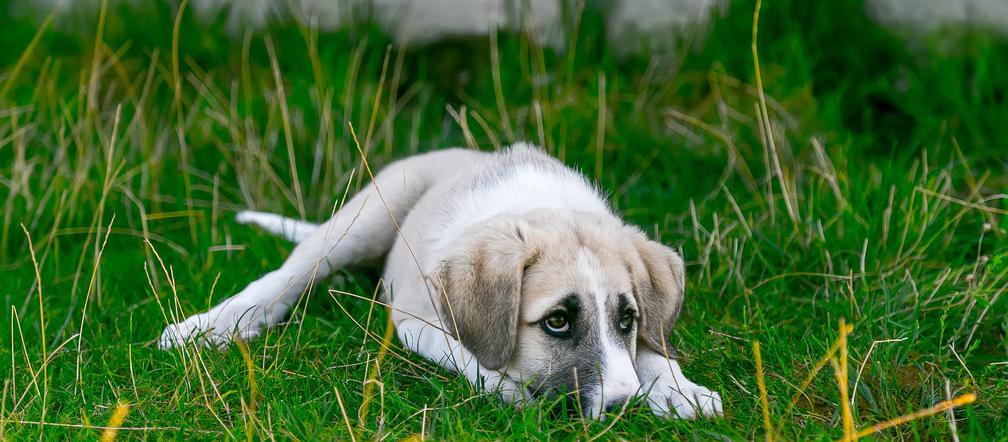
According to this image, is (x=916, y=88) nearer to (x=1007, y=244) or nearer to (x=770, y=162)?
(x=770, y=162)

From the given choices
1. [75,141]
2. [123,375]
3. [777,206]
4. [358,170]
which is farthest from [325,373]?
[75,141]

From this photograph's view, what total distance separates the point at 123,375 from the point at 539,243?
1.57 metres

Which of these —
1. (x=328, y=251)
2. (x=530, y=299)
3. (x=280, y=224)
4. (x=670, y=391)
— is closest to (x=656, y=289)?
(x=670, y=391)

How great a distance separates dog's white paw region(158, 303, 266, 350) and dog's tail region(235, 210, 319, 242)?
0.86m

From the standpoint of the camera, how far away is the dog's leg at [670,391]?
3.26m

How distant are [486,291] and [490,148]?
2.47m

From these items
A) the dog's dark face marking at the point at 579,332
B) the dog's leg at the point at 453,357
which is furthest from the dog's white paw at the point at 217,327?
the dog's dark face marking at the point at 579,332

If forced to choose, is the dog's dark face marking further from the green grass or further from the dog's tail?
the dog's tail

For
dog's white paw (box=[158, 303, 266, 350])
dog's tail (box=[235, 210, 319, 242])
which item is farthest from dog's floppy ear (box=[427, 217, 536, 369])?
→ dog's tail (box=[235, 210, 319, 242])

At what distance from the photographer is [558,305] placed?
324cm

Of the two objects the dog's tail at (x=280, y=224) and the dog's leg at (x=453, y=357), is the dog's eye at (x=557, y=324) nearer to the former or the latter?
the dog's leg at (x=453, y=357)

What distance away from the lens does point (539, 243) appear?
3.42m

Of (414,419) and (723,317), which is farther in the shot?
(723,317)

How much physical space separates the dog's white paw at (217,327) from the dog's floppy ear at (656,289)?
146 centimetres
